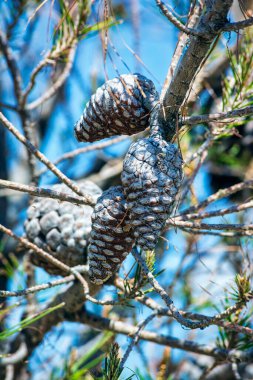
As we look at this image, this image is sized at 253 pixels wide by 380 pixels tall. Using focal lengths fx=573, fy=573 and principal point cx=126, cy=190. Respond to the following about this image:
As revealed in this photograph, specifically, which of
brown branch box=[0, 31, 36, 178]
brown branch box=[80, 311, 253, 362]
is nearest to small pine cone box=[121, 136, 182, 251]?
brown branch box=[80, 311, 253, 362]

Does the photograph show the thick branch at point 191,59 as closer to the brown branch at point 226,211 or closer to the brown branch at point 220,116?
the brown branch at point 220,116

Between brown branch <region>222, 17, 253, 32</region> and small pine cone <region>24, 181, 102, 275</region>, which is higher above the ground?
brown branch <region>222, 17, 253, 32</region>

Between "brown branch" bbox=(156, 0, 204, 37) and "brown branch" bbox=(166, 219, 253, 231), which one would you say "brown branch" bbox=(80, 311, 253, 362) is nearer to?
"brown branch" bbox=(166, 219, 253, 231)

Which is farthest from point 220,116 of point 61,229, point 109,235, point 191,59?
point 61,229

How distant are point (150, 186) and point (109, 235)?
9cm

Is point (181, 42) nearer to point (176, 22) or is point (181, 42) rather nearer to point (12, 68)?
point (176, 22)

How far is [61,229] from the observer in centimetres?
92

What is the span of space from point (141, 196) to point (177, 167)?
5cm

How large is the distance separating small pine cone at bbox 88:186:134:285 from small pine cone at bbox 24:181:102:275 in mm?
242

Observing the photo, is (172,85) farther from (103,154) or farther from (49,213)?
(103,154)

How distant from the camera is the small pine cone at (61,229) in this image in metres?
0.90

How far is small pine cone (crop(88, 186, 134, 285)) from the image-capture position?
2.02ft

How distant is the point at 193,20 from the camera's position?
0.70 metres

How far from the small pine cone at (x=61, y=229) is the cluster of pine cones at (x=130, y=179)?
0.23 m
